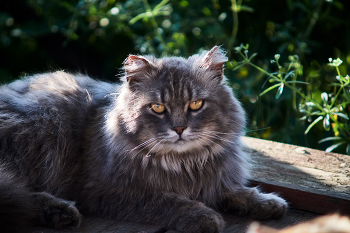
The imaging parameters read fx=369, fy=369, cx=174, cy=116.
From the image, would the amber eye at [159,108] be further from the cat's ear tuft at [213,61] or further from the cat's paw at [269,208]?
the cat's paw at [269,208]

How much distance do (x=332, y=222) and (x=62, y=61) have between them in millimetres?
4699

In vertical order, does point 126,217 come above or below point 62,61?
below

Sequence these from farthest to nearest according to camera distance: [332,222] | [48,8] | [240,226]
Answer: [48,8]
[240,226]
[332,222]

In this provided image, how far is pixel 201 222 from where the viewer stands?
184 cm

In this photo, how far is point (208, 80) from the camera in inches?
88.4

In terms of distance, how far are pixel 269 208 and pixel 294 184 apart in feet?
1.14

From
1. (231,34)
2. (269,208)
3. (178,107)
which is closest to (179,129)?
(178,107)

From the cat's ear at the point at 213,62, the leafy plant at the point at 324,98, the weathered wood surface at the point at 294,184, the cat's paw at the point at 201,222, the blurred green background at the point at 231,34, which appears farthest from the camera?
the blurred green background at the point at 231,34

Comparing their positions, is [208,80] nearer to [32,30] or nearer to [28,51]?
[32,30]

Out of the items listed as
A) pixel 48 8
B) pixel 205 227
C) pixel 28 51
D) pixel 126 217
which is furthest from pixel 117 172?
pixel 28 51

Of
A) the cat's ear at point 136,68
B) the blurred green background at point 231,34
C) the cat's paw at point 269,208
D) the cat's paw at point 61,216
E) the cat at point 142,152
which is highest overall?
the blurred green background at point 231,34

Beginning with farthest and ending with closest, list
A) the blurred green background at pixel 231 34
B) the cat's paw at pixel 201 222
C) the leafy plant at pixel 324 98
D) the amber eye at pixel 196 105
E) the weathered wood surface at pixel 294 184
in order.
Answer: the blurred green background at pixel 231 34
the leafy plant at pixel 324 98
the amber eye at pixel 196 105
the weathered wood surface at pixel 294 184
the cat's paw at pixel 201 222

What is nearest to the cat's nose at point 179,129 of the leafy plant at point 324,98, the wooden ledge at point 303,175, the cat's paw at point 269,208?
the cat's paw at point 269,208

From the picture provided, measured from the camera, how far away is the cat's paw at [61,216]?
1897 millimetres
